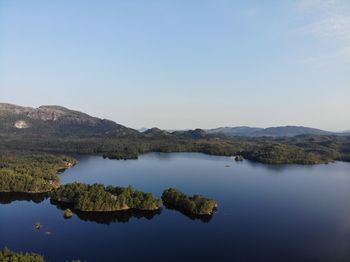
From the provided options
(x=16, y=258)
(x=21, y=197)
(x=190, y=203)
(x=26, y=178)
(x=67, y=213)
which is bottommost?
(x=16, y=258)

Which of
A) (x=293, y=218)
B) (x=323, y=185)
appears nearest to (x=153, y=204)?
(x=293, y=218)

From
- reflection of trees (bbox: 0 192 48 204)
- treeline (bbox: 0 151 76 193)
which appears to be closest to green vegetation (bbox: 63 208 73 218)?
reflection of trees (bbox: 0 192 48 204)

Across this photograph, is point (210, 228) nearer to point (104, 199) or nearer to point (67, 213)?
point (104, 199)

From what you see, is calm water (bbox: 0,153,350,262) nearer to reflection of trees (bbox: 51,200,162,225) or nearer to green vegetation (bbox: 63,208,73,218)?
reflection of trees (bbox: 51,200,162,225)

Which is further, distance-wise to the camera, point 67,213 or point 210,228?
→ point 67,213

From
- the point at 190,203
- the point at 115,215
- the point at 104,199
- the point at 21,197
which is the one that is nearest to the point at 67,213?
the point at 104,199

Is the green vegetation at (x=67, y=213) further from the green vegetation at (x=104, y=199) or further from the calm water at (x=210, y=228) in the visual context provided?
the green vegetation at (x=104, y=199)

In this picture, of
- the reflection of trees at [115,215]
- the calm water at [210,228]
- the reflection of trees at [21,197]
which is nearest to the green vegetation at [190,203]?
the calm water at [210,228]
